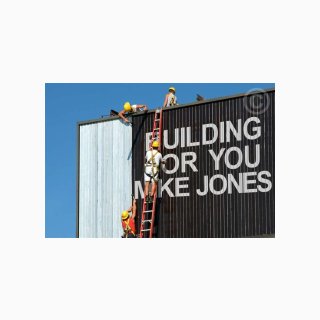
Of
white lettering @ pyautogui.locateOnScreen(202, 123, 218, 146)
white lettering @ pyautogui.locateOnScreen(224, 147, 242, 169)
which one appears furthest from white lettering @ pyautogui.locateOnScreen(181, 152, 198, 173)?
white lettering @ pyautogui.locateOnScreen(224, 147, 242, 169)

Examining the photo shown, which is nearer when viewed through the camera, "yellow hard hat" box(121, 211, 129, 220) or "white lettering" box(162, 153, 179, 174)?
"white lettering" box(162, 153, 179, 174)

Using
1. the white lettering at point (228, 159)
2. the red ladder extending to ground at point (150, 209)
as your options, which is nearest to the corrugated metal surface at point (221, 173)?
the white lettering at point (228, 159)

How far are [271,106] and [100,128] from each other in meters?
8.26

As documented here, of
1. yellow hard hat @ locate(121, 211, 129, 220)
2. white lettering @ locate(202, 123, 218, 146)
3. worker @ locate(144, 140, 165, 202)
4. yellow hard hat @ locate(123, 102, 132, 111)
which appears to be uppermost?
yellow hard hat @ locate(123, 102, 132, 111)

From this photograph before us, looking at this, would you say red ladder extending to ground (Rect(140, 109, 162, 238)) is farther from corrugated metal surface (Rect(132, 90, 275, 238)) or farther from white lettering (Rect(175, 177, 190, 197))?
white lettering (Rect(175, 177, 190, 197))

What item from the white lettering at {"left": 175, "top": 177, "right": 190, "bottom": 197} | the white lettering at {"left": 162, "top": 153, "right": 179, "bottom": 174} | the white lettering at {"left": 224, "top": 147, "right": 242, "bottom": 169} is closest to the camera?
the white lettering at {"left": 224, "top": 147, "right": 242, "bottom": 169}

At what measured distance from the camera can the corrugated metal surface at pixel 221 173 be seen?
29.0 metres

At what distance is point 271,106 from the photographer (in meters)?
29.1

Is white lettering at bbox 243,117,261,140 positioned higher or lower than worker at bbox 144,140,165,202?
higher

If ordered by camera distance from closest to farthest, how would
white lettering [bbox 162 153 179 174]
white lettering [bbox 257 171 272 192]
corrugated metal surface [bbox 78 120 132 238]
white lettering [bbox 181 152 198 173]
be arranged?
white lettering [bbox 257 171 272 192]
white lettering [bbox 181 152 198 173]
white lettering [bbox 162 153 179 174]
corrugated metal surface [bbox 78 120 132 238]

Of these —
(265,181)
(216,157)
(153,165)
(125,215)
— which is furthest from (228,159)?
(125,215)

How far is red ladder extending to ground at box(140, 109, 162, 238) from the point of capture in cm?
3144

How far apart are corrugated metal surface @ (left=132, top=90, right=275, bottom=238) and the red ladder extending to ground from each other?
245mm
